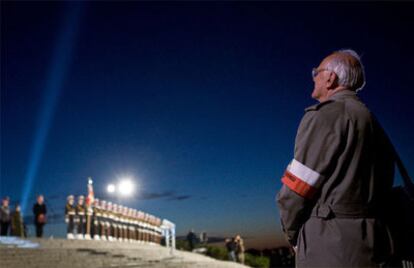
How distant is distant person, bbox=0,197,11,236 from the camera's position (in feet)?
61.7

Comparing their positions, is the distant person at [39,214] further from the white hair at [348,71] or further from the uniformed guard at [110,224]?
the white hair at [348,71]

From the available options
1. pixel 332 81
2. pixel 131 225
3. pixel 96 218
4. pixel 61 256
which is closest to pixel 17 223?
pixel 96 218

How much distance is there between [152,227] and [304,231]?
106ft

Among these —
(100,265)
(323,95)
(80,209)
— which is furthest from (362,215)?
(80,209)

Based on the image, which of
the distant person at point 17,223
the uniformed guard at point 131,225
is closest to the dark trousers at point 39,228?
the distant person at point 17,223

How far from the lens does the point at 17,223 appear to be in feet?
67.5

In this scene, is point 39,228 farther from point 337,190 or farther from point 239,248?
point 337,190

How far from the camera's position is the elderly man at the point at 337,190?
6.46ft

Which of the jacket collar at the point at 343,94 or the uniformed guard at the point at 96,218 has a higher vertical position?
the uniformed guard at the point at 96,218

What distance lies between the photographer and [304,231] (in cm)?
209

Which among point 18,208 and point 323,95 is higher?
point 18,208

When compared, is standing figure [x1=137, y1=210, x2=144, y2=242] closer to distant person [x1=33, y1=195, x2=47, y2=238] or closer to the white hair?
distant person [x1=33, y1=195, x2=47, y2=238]

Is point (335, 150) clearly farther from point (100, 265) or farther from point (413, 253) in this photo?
point (100, 265)

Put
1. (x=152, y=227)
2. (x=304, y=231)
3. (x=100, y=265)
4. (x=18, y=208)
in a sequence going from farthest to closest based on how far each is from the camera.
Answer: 1. (x=152, y=227)
2. (x=18, y=208)
3. (x=100, y=265)
4. (x=304, y=231)
